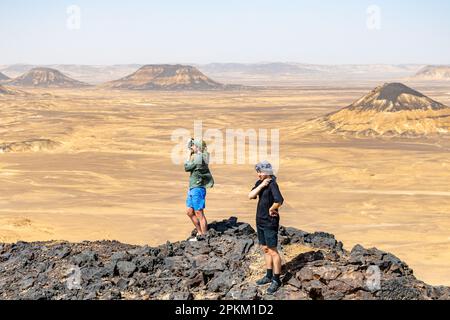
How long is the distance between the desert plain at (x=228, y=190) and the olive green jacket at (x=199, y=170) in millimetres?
5937

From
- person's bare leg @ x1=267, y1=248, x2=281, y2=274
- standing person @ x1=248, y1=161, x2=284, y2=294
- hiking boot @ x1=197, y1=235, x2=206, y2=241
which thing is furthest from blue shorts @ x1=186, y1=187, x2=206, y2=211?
person's bare leg @ x1=267, y1=248, x2=281, y2=274

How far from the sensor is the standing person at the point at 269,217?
20.2 feet

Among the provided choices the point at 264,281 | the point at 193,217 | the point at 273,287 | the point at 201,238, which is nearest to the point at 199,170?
the point at 193,217

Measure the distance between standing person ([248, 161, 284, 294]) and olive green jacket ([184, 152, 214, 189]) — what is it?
190 cm

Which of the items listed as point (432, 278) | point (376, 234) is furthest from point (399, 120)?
point (432, 278)

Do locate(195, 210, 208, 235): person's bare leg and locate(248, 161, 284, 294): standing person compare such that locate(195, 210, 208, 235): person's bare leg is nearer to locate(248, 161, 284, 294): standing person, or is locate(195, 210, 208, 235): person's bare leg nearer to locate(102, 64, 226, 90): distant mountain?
locate(248, 161, 284, 294): standing person

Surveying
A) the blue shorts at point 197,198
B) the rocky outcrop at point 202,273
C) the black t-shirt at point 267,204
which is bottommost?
the rocky outcrop at point 202,273

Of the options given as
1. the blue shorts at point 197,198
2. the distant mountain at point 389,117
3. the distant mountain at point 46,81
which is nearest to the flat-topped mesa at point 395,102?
the distant mountain at point 389,117

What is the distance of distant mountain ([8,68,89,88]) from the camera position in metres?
141

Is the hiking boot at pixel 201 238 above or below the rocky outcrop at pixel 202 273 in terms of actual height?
above

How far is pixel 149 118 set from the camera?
183 ft

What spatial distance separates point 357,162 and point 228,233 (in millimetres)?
22639

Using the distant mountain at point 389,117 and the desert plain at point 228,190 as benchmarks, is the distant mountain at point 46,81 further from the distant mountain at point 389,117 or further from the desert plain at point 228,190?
the distant mountain at point 389,117

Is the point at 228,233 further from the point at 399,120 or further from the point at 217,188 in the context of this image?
the point at 399,120
